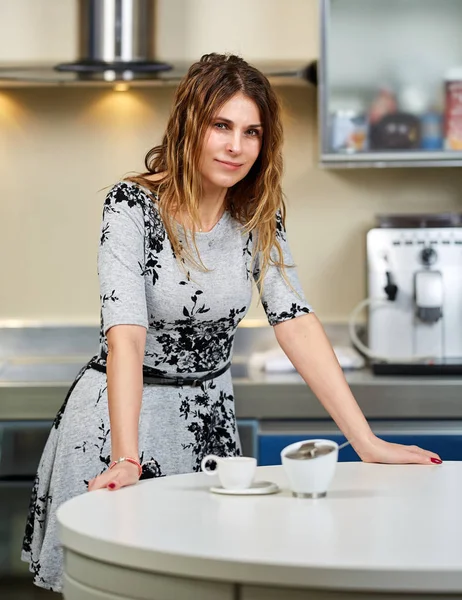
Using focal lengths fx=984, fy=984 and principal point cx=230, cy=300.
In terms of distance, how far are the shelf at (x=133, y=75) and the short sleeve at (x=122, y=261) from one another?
1118mm

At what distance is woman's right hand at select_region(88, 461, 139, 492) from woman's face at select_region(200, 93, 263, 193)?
584 millimetres

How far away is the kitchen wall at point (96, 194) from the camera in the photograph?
3275mm

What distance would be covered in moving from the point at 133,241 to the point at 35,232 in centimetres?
159

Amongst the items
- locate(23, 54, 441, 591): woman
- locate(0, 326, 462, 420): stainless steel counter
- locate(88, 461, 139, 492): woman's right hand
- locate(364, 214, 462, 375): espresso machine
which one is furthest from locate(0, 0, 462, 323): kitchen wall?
locate(88, 461, 139, 492): woman's right hand

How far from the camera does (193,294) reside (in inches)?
74.4

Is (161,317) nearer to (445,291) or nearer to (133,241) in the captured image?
(133,241)

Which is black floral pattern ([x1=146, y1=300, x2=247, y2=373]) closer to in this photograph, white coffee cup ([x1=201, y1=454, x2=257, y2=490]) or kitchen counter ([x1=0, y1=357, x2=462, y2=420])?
white coffee cup ([x1=201, y1=454, x2=257, y2=490])

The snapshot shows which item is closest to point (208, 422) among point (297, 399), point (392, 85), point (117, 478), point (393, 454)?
point (393, 454)

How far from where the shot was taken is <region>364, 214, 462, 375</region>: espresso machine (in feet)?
10.0

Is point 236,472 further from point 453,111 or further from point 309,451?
point 453,111

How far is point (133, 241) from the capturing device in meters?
1.79

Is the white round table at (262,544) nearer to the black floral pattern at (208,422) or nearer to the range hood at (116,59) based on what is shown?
the black floral pattern at (208,422)

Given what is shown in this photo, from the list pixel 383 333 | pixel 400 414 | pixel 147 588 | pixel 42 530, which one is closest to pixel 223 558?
pixel 147 588

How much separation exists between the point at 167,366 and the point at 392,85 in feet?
4.64
